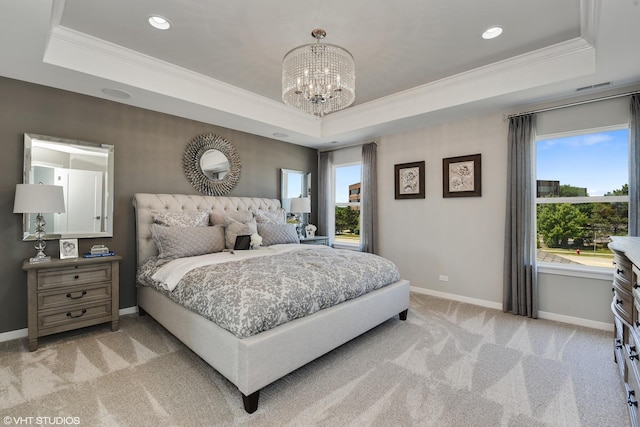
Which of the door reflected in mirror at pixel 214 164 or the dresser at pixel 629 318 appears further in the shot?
the door reflected in mirror at pixel 214 164

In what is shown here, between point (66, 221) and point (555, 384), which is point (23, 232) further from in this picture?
point (555, 384)

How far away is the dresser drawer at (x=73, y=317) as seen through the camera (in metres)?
2.65

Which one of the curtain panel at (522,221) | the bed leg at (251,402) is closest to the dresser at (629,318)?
the curtain panel at (522,221)

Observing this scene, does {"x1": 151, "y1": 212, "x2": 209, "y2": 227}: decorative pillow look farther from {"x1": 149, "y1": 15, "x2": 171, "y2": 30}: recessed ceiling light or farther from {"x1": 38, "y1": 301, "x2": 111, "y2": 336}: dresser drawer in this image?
{"x1": 149, "y1": 15, "x2": 171, "y2": 30}: recessed ceiling light

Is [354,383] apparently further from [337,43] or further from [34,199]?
[34,199]

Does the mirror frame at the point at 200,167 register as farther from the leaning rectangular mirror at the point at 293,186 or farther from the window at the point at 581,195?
the window at the point at 581,195

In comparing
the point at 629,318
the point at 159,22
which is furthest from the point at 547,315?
the point at 159,22

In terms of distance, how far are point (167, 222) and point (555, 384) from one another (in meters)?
3.86

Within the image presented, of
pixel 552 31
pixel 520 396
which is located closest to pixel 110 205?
pixel 520 396

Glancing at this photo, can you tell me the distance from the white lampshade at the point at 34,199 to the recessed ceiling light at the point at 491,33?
424 cm

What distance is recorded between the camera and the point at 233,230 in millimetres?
3564

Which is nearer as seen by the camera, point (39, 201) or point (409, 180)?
point (39, 201)

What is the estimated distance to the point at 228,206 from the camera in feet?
14.2

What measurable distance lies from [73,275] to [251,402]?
223 cm
